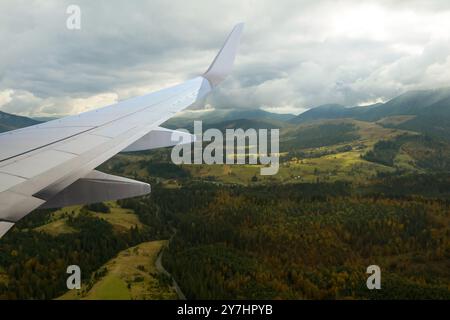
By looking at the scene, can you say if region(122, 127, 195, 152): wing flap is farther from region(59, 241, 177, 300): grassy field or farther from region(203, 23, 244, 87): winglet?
region(59, 241, 177, 300): grassy field

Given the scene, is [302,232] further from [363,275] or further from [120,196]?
[120,196]

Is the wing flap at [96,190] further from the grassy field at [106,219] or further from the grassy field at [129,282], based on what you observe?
the grassy field at [106,219]

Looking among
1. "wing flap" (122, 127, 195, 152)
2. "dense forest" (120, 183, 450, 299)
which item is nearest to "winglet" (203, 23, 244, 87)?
"wing flap" (122, 127, 195, 152)

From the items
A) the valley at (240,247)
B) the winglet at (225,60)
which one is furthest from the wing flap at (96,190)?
the valley at (240,247)

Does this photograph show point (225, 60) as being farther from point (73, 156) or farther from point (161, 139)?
point (73, 156)
